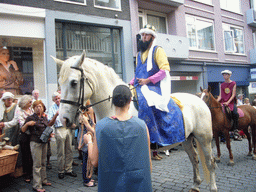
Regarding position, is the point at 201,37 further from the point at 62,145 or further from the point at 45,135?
the point at 45,135

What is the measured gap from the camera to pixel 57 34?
9.05 meters

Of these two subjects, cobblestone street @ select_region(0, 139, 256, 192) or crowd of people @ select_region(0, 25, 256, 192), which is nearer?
crowd of people @ select_region(0, 25, 256, 192)

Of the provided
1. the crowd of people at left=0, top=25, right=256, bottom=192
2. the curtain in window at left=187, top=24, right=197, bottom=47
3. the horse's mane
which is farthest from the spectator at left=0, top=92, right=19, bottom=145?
the curtain in window at left=187, top=24, right=197, bottom=47

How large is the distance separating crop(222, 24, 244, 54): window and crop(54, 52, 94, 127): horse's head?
16193 millimetres

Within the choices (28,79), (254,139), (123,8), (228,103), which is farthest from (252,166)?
(123,8)

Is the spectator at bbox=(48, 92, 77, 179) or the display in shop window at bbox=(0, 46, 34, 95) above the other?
the display in shop window at bbox=(0, 46, 34, 95)

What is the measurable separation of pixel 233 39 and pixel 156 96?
1652 centimetres

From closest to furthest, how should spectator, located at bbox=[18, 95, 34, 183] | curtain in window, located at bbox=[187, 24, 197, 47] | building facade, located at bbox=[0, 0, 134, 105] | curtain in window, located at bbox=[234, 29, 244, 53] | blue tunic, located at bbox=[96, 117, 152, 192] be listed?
blue tunic, located at bbox=[96, 117, 152, 192], spectator, located at bbox=[18, 95, 34, 183], building facade, located at bbox=[0, 0, 134, 105], curtain in window, located at bbox=[187, 24, 197, 47], curtain in window, located at bbox=[234, 29, 244, 53]

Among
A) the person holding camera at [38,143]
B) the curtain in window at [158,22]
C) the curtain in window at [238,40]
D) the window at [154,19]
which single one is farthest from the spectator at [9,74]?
the curtain in window at [238,40]

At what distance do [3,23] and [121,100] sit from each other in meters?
8.25

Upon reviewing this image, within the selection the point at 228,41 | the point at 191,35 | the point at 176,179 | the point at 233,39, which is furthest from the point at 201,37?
the point at 176,179

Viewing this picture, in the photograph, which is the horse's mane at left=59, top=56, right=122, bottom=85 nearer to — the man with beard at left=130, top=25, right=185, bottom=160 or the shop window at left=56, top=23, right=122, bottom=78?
the man with beard at left=130, top=25, right=185, bottom=160

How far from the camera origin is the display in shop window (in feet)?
25.4

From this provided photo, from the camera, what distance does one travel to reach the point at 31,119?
14.5 ft
